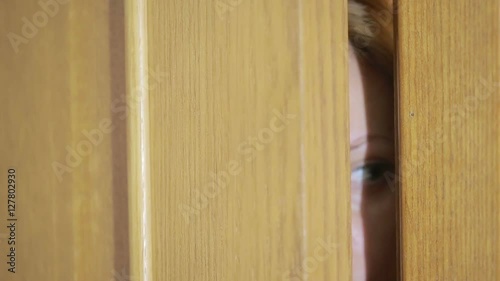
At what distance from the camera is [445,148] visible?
597 mm

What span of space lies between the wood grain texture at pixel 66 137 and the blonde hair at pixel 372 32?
1.19ft

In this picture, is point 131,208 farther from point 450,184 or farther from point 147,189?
point 450,184

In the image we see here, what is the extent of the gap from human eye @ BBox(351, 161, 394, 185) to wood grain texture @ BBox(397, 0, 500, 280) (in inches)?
8.6

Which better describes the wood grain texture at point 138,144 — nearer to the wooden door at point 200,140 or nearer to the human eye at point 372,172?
the wooden door at point 200,140

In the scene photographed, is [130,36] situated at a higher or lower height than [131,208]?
higher

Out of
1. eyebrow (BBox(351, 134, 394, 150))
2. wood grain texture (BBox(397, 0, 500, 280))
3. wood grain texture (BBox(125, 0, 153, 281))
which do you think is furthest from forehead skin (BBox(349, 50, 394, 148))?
wood grain texture (BBox(125, 0, 153, 281))

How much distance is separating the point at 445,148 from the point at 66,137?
0.42m

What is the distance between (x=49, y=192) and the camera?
666 mm

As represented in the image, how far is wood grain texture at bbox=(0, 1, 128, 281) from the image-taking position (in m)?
0.60

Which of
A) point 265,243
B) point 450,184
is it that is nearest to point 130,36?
point 265,243

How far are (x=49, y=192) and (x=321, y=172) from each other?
13.0 inches

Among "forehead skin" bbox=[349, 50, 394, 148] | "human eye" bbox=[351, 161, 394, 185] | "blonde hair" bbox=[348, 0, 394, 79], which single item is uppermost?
"blonde hair" bbox=[348, 0, 394, 79]

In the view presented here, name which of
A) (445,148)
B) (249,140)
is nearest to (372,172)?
→ (445,148)

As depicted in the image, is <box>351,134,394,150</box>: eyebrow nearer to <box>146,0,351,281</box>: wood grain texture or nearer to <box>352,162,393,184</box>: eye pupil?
<box>352,162,393,184</box>: eye pupil
